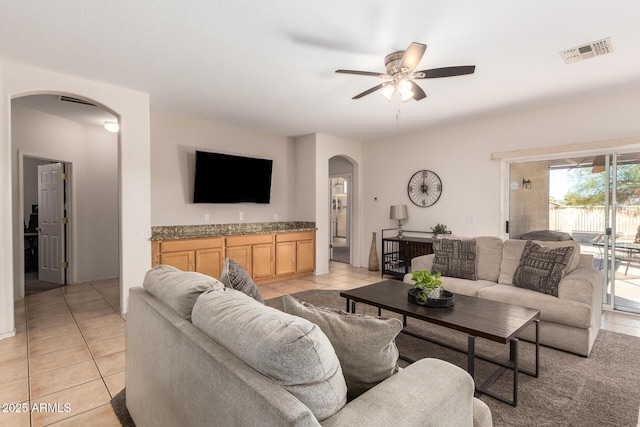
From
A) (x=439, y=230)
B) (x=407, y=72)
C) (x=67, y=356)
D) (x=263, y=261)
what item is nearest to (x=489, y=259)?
(x=439, y=230)

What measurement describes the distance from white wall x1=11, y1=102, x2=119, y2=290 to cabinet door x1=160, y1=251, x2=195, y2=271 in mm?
2023

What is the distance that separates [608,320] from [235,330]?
4331 millimetres

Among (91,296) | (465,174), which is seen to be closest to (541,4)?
(465,174)

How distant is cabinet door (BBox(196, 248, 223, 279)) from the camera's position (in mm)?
4422

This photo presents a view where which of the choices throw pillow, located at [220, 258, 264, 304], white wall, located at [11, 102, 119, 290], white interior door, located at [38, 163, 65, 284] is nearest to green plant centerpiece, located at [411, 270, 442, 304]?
throw pillow, located at [220, 258, 264, 304]

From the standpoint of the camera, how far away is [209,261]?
178 inches

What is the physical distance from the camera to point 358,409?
0.92m

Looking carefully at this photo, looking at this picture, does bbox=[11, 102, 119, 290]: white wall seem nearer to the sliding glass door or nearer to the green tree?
the sliding glass door

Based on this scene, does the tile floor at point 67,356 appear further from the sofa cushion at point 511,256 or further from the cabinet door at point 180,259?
the sofa cushion at point 511,256

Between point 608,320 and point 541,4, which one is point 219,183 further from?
point 608,320

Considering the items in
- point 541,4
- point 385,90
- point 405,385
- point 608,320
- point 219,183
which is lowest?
point 608,320

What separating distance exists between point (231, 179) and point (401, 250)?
10.7ft

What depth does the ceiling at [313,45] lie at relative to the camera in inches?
85.8

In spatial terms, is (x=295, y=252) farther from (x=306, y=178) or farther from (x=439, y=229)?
(x=439, y=229)
